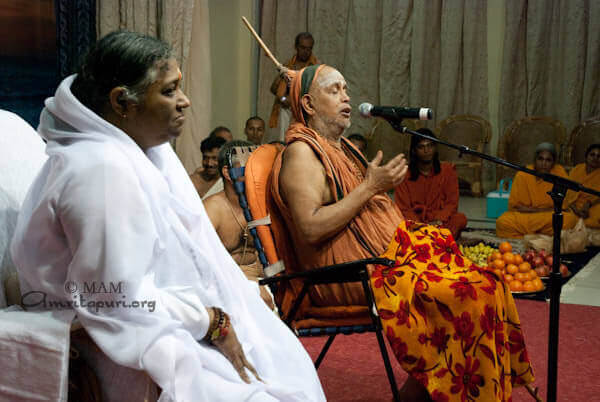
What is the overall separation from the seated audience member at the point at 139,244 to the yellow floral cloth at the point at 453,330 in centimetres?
74

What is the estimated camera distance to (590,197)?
21.9ft

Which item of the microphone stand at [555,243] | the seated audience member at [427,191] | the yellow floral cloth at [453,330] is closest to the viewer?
the microphone stand at [555,243]

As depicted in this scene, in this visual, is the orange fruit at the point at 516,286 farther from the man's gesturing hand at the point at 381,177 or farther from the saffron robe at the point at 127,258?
the saffron robe at the point at 127,258

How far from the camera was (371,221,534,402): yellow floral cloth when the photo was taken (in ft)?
8.05

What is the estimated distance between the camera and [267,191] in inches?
111

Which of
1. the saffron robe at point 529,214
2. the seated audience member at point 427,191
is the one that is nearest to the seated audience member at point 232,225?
the seated audience member at point 427,191

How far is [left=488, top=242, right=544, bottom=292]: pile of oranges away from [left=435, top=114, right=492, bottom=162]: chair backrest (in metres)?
4.41

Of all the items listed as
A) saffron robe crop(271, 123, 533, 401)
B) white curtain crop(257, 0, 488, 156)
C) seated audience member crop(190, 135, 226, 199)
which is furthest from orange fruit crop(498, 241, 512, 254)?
white curtain crop(257, 0, 488, 156)

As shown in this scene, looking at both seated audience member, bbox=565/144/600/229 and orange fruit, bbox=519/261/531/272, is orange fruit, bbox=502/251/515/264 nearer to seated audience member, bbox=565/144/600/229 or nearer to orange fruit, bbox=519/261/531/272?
orange fruit, bbox=519/261/531/272

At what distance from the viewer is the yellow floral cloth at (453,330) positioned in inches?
96.7

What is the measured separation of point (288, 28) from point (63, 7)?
495 cm

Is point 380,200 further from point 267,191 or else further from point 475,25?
point 475,25

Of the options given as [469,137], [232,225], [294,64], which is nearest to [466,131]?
[469,137]

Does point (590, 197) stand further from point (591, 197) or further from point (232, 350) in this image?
point (232, 350)
